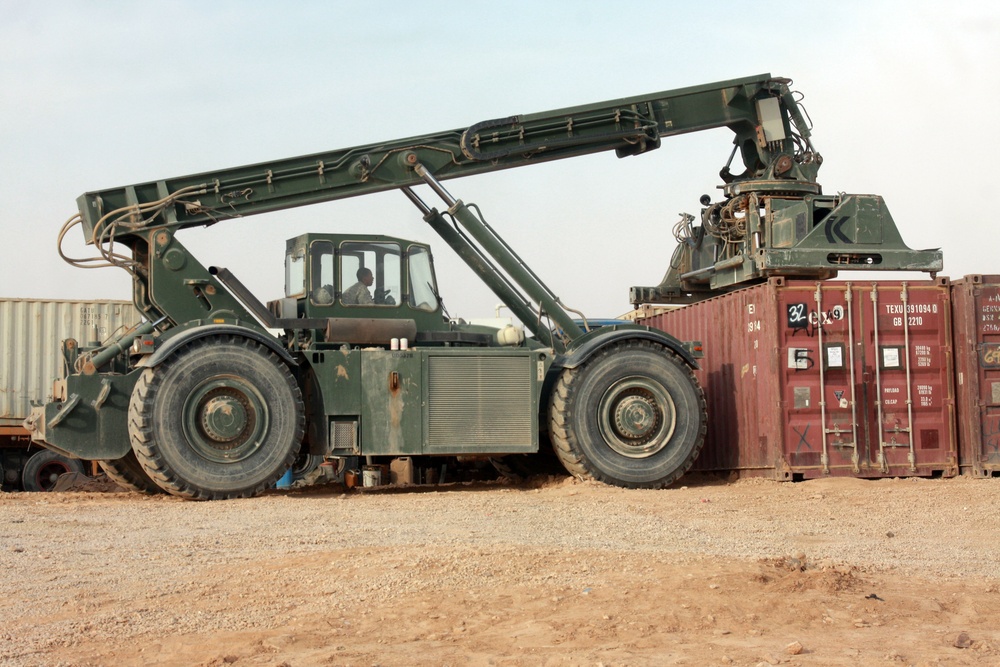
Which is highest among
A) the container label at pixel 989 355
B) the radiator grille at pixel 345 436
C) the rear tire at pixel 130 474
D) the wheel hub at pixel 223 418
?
the container label at pixel 989 355

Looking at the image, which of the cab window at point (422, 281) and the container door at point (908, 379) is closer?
the cab window at point (422, 281)

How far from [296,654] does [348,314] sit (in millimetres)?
8265

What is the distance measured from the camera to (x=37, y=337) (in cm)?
2269

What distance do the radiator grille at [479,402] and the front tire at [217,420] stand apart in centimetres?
161

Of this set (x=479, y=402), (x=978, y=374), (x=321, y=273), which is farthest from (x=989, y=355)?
(x=321, y=273)

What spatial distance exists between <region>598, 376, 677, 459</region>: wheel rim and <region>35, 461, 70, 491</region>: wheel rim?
1134cm

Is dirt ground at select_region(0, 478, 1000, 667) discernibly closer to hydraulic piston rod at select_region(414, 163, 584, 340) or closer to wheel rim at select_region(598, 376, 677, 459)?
wheel rim at select_region(598, 376, 677, 459)

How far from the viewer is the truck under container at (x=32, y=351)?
21250 millimetres

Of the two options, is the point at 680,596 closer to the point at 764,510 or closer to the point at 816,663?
the point at 816,663

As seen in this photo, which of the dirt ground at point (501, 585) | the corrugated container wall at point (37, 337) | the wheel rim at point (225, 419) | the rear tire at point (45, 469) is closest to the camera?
the dirt ground at point (501, 585)

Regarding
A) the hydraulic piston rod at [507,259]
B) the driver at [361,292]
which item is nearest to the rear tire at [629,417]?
the hydraulic piston rod at [507,259]

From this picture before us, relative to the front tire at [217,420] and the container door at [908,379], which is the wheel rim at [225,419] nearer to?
the front tire at [217,420]

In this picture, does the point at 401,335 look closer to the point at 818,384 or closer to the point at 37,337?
the point at 818,384

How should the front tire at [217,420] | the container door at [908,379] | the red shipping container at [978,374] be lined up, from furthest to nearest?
the red shipping container at [978,374] → the container door at [908,379] → the front tire at [217,420]
